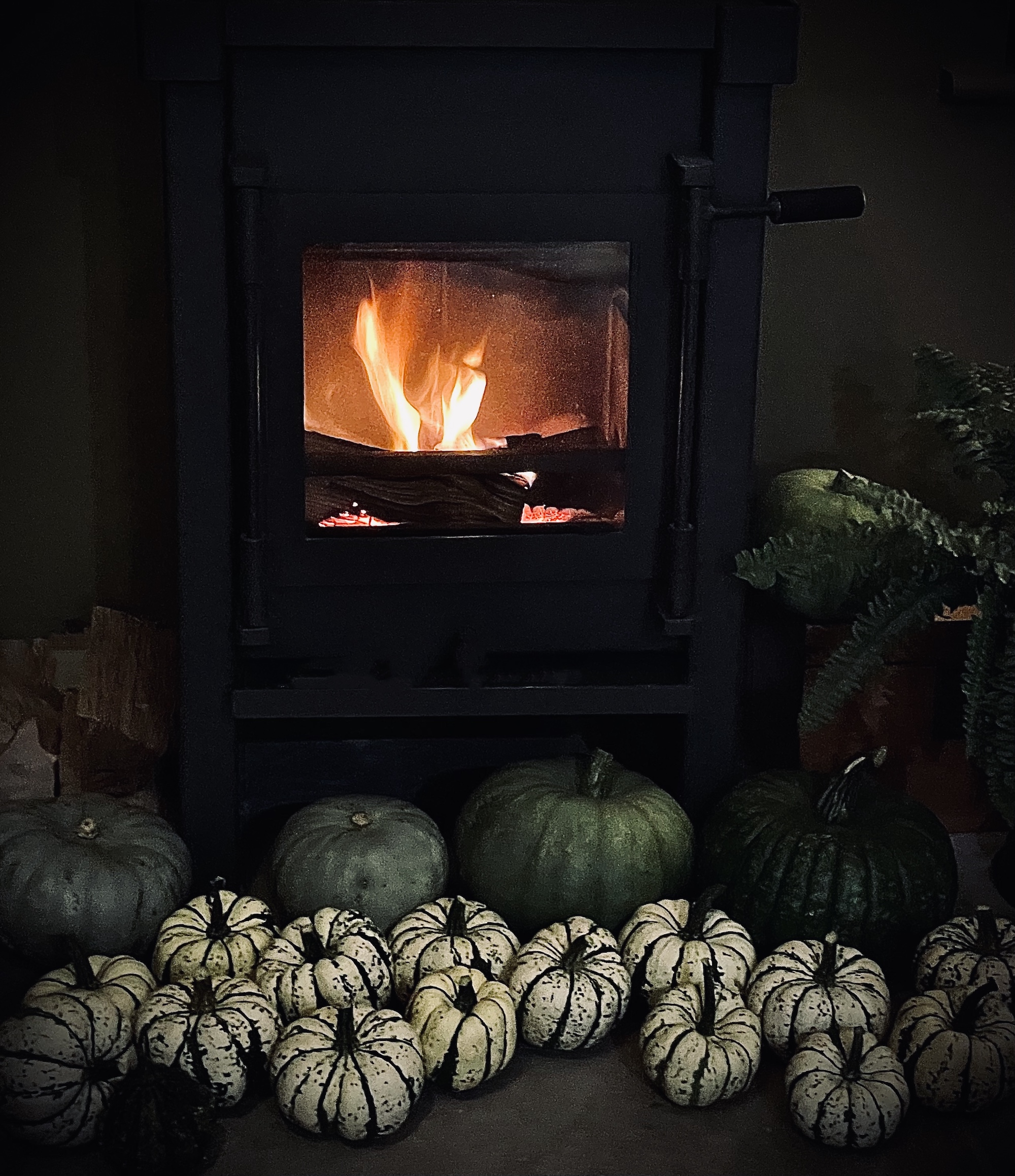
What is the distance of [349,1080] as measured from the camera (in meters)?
2.01

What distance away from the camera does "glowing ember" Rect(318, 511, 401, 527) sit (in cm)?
253

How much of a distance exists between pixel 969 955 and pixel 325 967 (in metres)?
0.98

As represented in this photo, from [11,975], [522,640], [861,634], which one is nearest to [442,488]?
[522,640]

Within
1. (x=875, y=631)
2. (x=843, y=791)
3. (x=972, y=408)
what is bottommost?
(x=843, y=791)

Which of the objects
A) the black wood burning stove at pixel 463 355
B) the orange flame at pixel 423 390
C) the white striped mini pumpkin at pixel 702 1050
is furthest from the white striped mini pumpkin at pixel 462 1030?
the orange flame at pixel 423 390

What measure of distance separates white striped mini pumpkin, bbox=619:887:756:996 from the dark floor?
149mm

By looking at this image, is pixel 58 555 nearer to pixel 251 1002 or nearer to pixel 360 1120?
pixel 251 1002

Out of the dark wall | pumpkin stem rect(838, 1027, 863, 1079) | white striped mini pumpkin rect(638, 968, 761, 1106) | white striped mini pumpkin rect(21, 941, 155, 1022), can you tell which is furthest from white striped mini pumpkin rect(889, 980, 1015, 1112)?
the dark wall

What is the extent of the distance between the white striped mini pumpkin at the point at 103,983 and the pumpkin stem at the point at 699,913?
0.82 meters

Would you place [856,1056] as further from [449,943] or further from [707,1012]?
[449,943]

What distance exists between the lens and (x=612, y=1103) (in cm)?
215

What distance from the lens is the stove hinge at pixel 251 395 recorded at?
2303mm

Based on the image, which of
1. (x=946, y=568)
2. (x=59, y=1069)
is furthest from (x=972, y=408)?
(x=59, y=1069)

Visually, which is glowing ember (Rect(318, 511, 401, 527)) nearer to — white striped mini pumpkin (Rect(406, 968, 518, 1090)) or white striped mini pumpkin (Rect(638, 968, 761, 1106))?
white striped mini pumpkin (Rect(406, 968, 518, 1090))
